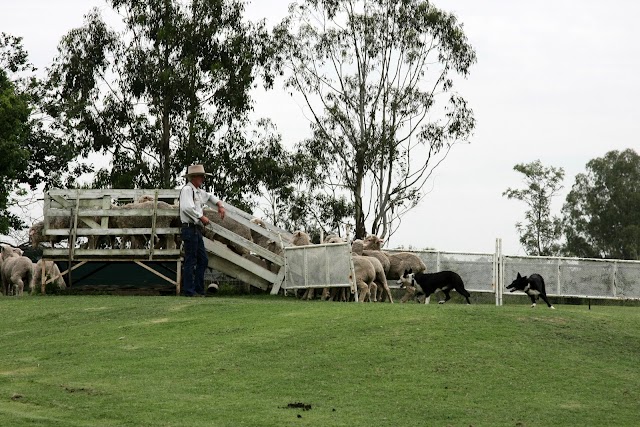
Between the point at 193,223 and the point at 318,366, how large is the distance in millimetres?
8537

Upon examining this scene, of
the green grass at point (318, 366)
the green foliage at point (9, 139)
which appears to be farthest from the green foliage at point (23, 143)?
the green grass at point (318, 366)

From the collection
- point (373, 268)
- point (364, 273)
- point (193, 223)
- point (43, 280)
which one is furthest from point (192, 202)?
point (43, 280)

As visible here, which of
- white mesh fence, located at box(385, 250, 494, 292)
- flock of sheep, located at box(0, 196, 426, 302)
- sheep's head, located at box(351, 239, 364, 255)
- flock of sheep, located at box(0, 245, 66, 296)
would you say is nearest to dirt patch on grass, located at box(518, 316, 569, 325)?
flock of sheep, located at box(0, 196, 426, 302)

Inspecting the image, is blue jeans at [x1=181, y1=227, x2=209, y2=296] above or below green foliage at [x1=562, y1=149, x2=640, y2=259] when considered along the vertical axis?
below

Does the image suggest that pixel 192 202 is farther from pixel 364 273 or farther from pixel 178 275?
pixel 364 273

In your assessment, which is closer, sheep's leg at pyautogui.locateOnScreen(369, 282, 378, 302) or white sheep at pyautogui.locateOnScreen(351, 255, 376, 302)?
white sheep at pyautogui.locateOnScreen(351, 255, 376, 302)

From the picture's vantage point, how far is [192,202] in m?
21.8

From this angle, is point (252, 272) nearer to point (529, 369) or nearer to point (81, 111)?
point (529, 369)

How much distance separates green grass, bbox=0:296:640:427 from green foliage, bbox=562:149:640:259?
57725 millimetres

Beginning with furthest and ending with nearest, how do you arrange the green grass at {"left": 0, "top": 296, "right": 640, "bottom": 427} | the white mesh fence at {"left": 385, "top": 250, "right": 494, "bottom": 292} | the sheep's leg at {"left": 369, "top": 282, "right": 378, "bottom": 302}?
the white mesh fence at {"left": 385, "top": 250, "right": 494, "bottom": 292}, the sheep's leg at {"left": 369, "top": 282, "right": 378, "bottom": 302}, the green grass at {"left": 0, "top": 296, "right": 640, "bottom": 427}

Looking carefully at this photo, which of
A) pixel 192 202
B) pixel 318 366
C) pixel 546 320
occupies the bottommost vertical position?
pixel 318 366

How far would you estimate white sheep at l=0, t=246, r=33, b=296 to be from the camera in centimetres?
2688

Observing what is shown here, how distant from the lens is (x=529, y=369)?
13.8 m

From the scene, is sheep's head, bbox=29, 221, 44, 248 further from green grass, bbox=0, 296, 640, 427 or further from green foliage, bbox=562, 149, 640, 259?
green foliage, bbox=562, 149, 640, 259
